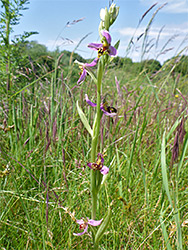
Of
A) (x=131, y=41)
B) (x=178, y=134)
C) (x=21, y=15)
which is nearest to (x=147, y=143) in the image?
(x=178, y=134)

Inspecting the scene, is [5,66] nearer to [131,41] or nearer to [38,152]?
[38,152]

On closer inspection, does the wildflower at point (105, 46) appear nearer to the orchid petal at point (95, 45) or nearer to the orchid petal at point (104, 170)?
the orchid petal at point (95, 45)

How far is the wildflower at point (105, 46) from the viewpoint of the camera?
1086 mm

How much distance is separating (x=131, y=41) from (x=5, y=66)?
3.85 ft

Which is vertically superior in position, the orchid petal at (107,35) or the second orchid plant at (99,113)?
the orchid petal at (107,35)

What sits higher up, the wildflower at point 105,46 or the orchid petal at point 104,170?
the wildflower at point 105,46

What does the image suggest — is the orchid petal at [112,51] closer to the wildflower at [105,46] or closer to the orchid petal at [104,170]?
the wildflower at [105,46]

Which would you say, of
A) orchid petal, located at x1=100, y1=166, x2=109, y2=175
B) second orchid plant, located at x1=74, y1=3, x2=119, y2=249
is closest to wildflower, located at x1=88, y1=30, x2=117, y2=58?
second orchid plant, located at x1=74, y1=3, x2=119, y2=249

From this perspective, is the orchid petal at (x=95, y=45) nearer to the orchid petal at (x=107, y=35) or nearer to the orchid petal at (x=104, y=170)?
the orchid petal at (x=107, y=35)

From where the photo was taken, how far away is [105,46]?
3.58 ft

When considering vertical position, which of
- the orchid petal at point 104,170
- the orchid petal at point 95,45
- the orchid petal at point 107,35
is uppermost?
the orchid petal at point 107,35

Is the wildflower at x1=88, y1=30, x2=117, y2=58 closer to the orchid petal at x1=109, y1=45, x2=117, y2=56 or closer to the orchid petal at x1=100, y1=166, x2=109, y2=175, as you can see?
the orchid petal at x1=109, y1=45, x2=117, y2=56

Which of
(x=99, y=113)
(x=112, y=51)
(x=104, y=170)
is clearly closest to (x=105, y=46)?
(x=112, y=51)

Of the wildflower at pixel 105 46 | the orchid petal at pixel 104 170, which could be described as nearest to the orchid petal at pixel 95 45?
the wildflower at pixel 105 46
